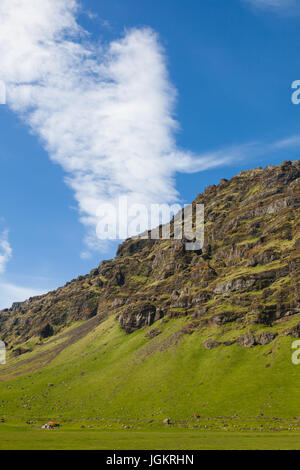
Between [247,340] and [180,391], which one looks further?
[247,340]

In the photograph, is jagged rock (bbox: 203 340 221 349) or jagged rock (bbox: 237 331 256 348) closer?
jagged rock (bbox: 237 331 256 348)

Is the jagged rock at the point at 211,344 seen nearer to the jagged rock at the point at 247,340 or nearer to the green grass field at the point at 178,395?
the green grass field at the point at 178,395

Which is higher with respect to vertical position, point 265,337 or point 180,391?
point 265,337

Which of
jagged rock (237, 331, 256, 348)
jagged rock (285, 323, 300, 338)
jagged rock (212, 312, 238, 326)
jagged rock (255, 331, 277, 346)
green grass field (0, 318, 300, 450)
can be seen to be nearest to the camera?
green grass field (0, 318, 300, 450)

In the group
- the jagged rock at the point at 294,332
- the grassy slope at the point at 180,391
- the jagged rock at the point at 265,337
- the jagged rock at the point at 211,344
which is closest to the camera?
the grassy slope at the point at 180,391

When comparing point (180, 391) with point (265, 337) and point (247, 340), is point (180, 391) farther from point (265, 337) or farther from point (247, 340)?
point (265, 337)

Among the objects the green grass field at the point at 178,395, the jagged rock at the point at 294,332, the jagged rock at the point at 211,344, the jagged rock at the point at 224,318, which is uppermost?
the jagged rock at the point at 224,318

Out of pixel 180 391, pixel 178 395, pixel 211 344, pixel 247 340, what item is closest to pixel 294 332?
pixel 247 340

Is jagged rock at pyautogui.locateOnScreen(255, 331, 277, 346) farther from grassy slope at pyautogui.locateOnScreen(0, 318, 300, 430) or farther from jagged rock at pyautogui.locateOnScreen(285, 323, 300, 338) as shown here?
jagged rock at pyautogui.locateOnScreen(285, 323, 300, 338)

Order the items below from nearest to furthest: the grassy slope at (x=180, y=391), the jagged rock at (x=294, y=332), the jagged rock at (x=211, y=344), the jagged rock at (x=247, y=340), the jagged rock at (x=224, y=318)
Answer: the grassy slope at (x=180, y=391)
the jagged rock at (x=294, y=332)
the jagged rock at (x=247, y=340)
the jagged rock at (x=211, y=344)
the jagged rock at (x=224, y=318)

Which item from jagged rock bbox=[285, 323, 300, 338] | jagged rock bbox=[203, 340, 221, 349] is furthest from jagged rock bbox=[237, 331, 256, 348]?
jagged rock bbox=[285, 323, 300, 338]

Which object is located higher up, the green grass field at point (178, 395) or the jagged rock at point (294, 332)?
the jagged rock at point (294, 332)

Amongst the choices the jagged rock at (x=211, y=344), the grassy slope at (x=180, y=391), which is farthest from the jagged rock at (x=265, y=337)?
the jagged rock at (x=211, y=344)
